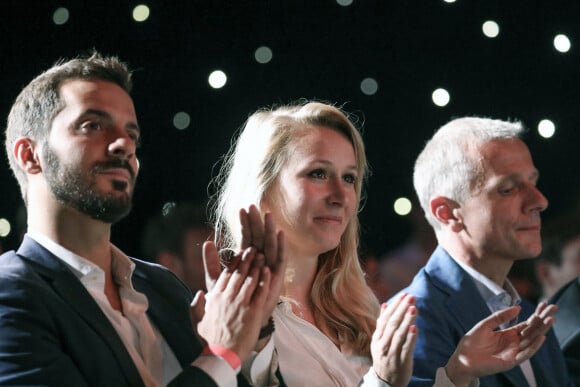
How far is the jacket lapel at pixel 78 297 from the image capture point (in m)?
1.67

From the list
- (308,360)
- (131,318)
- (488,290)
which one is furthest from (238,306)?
(488,290)

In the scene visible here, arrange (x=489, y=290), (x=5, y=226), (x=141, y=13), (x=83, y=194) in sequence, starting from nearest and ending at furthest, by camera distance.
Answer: (x=83, y=194)
(x=489, y=290)
(x=5, y=226)
(x=141, y=13)

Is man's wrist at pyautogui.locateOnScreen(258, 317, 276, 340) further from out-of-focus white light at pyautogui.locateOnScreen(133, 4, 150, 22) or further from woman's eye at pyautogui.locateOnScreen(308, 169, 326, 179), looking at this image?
out-of-focus white light at pyautogui.locateOnScreen(133, 4, 150, 22)

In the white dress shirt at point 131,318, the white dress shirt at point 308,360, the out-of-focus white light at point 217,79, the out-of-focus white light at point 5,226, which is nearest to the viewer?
the white dress shirt at point 131,318

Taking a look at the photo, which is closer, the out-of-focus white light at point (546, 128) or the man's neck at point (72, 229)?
the man's neck at point (72, 229)

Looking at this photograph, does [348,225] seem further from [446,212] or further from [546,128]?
[546,128]

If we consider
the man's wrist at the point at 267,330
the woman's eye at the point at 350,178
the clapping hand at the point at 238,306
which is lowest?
the man's wrist at the point at 267,330

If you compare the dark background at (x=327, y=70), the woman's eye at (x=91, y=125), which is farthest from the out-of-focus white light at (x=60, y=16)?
the woman's eye at (x=91, y=125)

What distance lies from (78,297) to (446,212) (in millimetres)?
1088

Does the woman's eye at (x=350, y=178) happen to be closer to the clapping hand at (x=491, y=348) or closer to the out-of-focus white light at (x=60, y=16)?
the clapping hand at (x=491, y=348)

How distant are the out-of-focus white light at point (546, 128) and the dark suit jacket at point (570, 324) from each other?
1.74 ft

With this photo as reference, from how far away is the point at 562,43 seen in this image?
3.26 meters

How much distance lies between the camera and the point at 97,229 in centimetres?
184

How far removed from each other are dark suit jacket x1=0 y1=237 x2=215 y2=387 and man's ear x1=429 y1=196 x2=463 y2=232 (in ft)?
3.28
